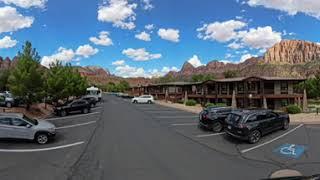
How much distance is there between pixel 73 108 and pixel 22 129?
20.4 m

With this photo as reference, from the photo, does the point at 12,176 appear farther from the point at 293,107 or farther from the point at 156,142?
the point at 293,107

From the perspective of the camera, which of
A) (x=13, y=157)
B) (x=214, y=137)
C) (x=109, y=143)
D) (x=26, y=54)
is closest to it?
(x=13, y=157)

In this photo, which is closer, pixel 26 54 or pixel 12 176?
pixel 12 176

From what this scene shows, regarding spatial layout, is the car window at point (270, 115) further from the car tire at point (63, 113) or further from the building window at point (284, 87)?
the building window at point (284, 87)

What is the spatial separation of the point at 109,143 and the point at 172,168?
664 centimetres

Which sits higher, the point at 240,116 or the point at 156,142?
the point at 240,116

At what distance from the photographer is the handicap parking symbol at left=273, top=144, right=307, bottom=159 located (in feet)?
53.8

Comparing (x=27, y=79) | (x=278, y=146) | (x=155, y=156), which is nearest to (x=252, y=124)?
(x=278, y=146)

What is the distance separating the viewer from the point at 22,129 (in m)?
19.3

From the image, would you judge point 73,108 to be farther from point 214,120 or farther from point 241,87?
→ point 241,87

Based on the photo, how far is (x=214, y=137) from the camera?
22109 millimetres

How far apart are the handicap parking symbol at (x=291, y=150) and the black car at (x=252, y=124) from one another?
1807 mm

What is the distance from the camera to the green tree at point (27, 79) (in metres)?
34.8

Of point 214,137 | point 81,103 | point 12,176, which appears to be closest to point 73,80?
point 81,103
